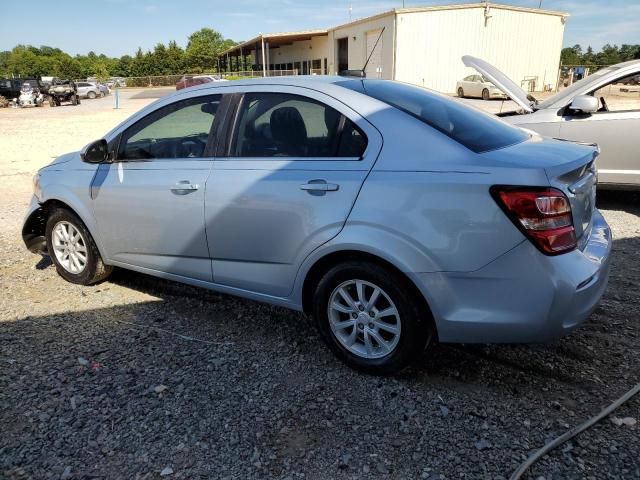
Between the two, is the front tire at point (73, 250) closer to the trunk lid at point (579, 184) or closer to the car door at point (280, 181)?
the car door at point (280, 181)

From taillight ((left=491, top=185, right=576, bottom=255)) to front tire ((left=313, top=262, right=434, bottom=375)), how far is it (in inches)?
26.0

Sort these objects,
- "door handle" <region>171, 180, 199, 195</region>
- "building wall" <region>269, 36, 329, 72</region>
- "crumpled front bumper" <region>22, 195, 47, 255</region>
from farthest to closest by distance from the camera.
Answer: "building wall" <region>269, 36, 329, 72</region> < "crumpled front bumper" <region>22, 195, 47, 255</region> < "door handle" <region>171, 180, 199, 195</region>

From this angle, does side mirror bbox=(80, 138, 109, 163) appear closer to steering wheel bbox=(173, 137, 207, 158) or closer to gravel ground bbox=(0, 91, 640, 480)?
steering wheel bbox=(173, 137, 207, 158)

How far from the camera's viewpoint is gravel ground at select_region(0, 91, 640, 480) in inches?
97.0

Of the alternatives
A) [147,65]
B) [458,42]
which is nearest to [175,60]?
[147,65]

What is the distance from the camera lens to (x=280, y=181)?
3.14 m

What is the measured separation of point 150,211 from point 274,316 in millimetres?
1179

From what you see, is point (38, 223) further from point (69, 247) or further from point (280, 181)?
point (280, 181)

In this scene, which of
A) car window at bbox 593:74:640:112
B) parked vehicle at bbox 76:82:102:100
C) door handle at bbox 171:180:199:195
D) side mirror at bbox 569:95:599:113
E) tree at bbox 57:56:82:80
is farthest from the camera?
tree at bbox 57:56:82:80

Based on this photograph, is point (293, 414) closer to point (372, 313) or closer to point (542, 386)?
point (372, 313)

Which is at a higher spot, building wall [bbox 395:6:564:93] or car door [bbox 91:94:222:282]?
building wall [bbox 395:6:564:93]

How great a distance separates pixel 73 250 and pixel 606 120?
5912 mm

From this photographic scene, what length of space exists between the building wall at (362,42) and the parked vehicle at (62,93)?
62.9 feet

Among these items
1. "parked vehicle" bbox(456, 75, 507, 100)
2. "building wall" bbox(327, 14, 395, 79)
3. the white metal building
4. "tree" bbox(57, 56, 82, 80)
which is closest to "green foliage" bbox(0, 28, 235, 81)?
"tree" bbox(57, 56, 82, 80)
